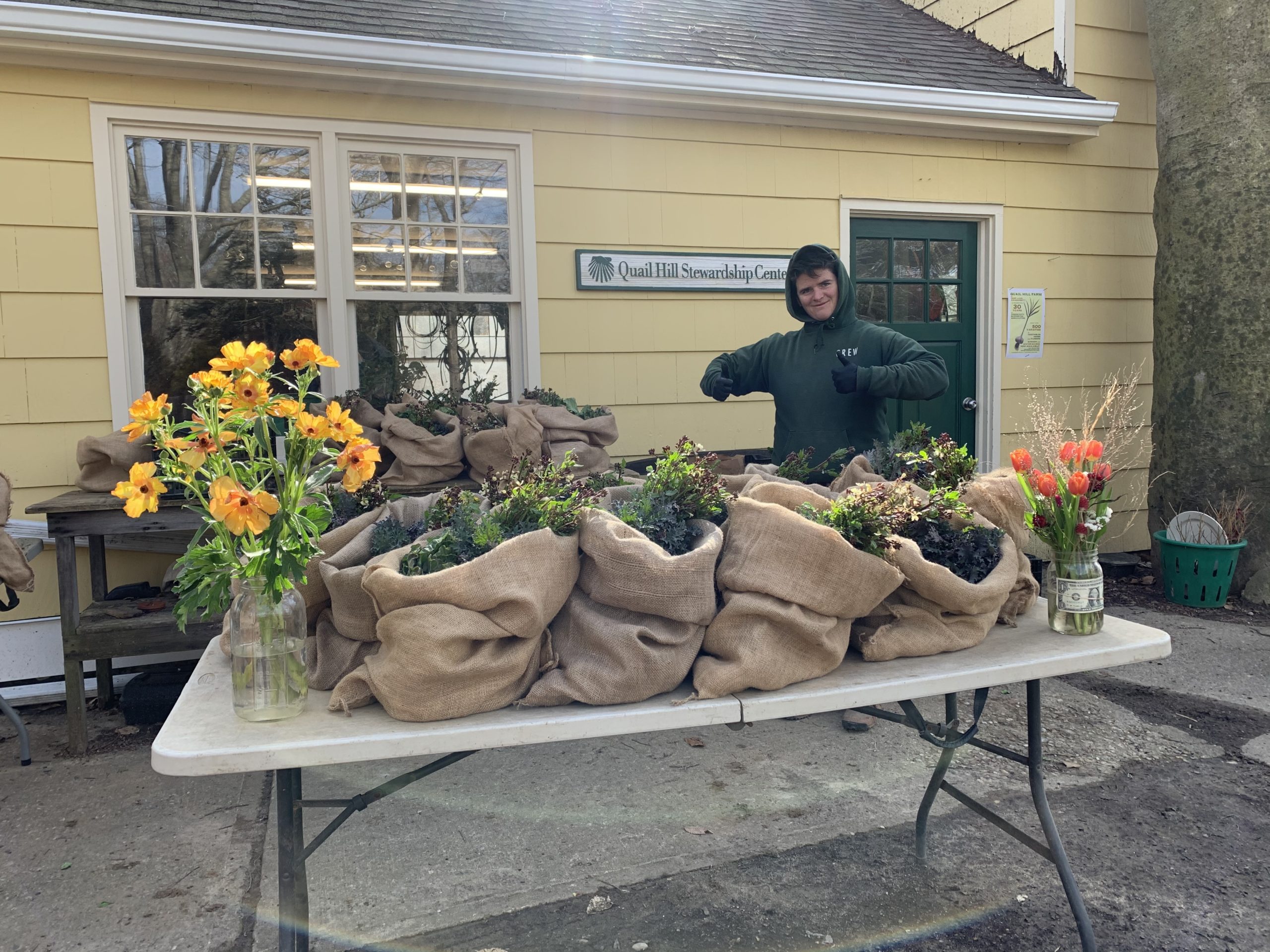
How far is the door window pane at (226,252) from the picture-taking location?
4430 mm

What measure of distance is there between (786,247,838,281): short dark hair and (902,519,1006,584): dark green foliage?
74.7 inches

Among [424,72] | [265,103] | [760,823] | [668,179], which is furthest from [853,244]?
[760,823]

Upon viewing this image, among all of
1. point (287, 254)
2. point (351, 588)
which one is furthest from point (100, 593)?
point (351, 588)

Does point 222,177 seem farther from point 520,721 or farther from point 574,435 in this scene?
point 520,721

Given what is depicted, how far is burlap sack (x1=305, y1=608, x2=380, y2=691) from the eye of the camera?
1.93 metres

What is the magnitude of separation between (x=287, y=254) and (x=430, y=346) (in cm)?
84

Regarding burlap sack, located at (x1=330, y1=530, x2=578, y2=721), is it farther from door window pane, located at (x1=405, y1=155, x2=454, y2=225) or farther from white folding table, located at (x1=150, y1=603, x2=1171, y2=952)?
door window pane, located at (x1=405, y1=155, x2=454, y2=225)

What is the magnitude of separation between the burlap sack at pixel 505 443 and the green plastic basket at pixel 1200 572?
163 inches

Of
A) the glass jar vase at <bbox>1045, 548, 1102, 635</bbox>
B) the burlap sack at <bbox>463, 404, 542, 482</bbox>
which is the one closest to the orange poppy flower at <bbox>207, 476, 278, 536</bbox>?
the glass jar vase at <bbox>1045, 548, 1102, 635</bbox>

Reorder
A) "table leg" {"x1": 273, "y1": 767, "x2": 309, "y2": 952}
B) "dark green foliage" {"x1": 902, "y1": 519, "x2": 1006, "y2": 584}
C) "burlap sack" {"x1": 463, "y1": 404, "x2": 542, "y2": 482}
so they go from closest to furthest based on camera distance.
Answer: "table leg" {"x1": 273, "y1": 767, "x2": 309, "y2": 952} < "dark green foliage" {"x1": 902, "y1": 519, "x2": 1006, "y2": 584} < "burlap sack" {"x1": 463, "y1": 404, "x2": 542, "y2": 482}

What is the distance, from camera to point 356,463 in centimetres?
178

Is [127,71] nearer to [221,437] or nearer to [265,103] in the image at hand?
[265,103]

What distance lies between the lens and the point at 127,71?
13.6ft

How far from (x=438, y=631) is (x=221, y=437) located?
54 cm
